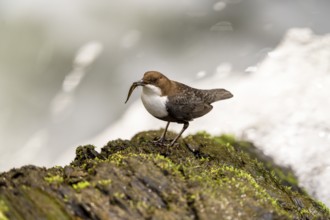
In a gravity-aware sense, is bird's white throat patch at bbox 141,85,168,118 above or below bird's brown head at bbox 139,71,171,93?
below

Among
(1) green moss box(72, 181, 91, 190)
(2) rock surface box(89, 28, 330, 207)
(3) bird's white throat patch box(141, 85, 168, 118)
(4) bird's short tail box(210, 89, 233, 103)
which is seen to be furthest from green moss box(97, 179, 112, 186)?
(2) rock surface box(89, 28, 330, 207)

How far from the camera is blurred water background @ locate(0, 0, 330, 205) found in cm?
1263

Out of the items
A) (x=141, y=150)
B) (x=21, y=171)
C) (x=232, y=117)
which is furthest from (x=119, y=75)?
(x=21, y=171)

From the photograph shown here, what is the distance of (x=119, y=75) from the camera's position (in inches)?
531

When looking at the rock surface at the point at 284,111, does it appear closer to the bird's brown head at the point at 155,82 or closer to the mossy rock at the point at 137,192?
the mossy rock at the point at 137,192

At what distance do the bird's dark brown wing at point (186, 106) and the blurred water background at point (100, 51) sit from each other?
502 centimetres

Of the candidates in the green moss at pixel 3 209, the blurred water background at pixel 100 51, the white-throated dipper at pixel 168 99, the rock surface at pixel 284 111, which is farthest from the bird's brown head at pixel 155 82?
the blurred water background at pixel 100 51

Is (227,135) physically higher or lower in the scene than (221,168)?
higher

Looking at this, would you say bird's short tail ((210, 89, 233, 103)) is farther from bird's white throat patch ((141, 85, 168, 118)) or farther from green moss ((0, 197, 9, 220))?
green moss ((0, 197, 9, 220))

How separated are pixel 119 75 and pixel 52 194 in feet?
28.7

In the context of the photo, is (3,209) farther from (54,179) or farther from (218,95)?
(218,95)

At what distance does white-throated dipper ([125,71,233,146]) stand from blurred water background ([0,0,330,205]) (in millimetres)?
5074

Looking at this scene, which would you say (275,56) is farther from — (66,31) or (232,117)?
(66,31)

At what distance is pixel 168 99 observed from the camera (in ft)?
22.5
